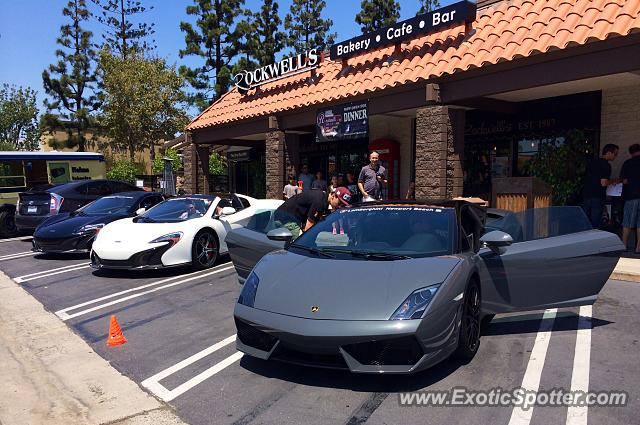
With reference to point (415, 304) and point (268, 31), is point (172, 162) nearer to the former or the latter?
point (268, 31)

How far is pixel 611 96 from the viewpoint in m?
9.50

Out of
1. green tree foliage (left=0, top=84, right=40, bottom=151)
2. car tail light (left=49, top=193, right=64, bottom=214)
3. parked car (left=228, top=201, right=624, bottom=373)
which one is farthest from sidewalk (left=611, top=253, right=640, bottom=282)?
green tree foliage (left=0, top=84, right=40, bottom=151)

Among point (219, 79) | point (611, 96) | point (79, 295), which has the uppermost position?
point (219, 79)

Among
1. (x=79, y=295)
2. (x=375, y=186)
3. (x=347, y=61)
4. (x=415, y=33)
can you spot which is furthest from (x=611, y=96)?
(x=79, y=295)

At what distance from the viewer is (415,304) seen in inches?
133

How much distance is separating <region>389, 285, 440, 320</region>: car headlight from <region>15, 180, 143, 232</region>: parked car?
38.1 feet

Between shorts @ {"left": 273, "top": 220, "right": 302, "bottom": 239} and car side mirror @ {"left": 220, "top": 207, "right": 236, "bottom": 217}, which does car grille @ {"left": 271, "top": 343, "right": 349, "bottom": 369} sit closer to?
shorts @ {"left": 273, "top": 220, "right": 302, "bottom": 239}

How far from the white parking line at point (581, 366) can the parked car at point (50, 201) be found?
1185cm

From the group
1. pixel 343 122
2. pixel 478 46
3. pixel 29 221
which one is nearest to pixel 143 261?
pixel 343 122

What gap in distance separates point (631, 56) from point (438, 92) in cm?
320

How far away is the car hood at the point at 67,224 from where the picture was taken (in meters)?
9.59

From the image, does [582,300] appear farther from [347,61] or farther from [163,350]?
[347,61]

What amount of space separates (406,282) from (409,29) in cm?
850

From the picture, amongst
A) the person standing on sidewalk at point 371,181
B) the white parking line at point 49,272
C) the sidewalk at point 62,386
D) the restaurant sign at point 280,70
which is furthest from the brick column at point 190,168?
the sidewalk at point 62,386
